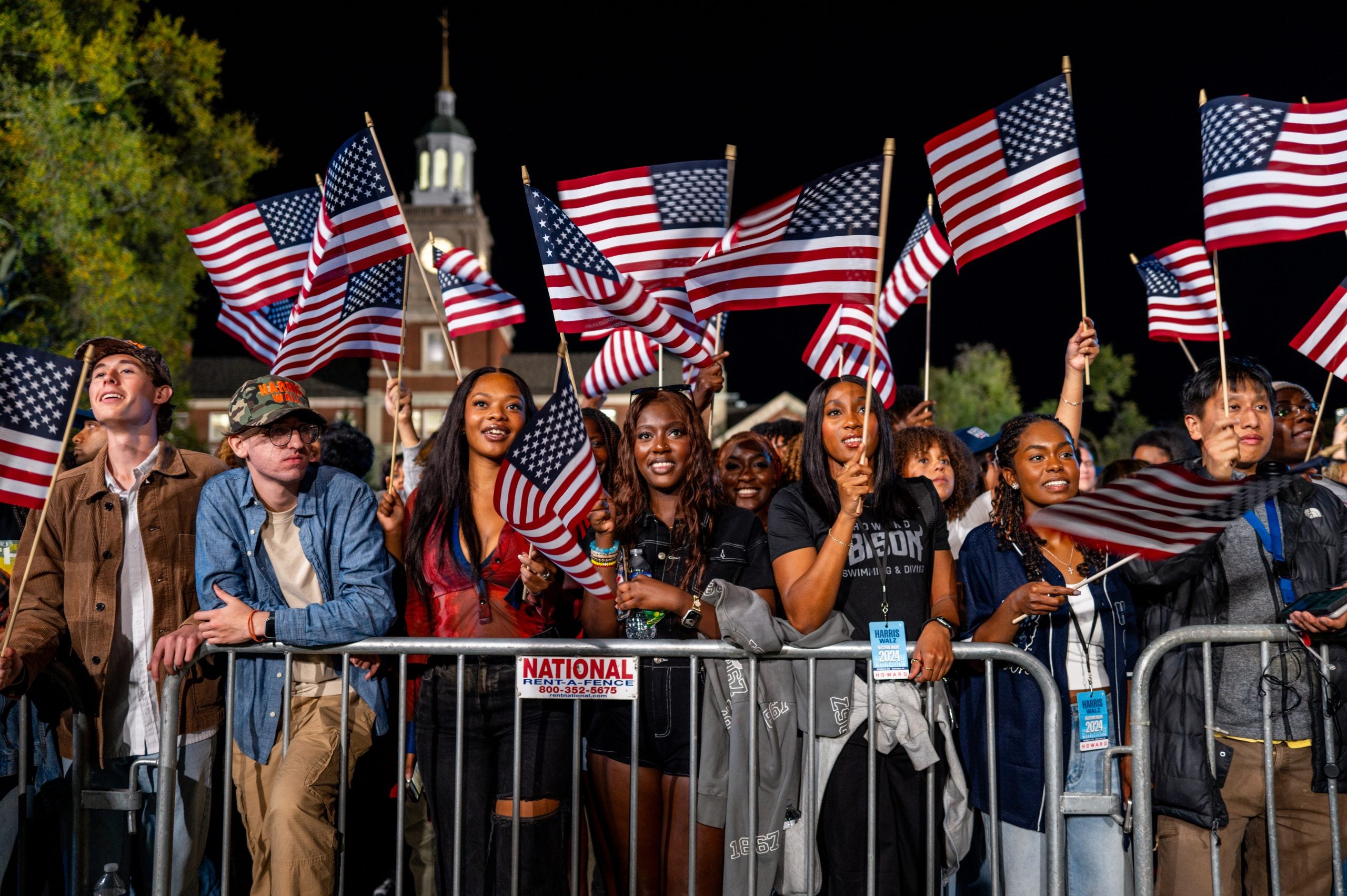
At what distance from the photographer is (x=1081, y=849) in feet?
13.3

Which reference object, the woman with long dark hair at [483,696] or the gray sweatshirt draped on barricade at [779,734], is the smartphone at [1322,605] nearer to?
the gray sweatshirt draped on barricade at [779,734]

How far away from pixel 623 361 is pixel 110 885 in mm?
4324

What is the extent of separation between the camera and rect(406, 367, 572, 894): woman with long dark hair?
4199 mm

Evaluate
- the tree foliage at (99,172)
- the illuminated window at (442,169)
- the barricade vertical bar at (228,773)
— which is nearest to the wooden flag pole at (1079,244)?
the barricade vertical bar at (228,773)

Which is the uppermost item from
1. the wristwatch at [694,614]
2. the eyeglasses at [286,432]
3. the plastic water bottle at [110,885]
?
the eyeglasses at [286,432]

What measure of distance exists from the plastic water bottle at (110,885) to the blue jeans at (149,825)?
321 mm

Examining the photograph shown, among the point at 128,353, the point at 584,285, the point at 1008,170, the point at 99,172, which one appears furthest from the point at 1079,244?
the point at 99,172

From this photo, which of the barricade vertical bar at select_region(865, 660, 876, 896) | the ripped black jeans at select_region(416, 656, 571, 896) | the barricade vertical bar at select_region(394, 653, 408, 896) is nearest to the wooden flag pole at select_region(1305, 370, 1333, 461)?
the barricade vertical bar at select_region(865, 660, 876, 896)

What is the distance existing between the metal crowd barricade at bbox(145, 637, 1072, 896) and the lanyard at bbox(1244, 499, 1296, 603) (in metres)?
1.12

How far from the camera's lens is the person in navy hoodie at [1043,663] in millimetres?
4055

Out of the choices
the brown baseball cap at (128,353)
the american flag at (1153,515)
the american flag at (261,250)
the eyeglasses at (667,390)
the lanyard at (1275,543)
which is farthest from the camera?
the american flag at (261,250)

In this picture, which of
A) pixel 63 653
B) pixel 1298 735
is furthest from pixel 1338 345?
pixel 63 653

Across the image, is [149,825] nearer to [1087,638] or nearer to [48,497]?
[48,497]

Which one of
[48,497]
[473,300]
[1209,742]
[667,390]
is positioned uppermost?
[473,300]
